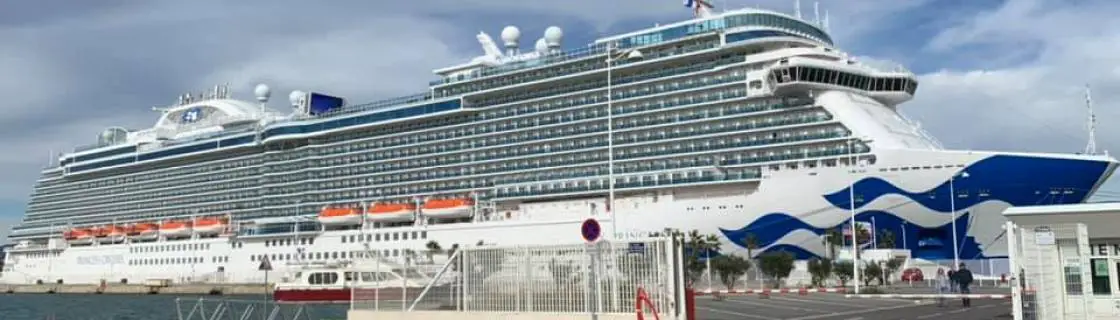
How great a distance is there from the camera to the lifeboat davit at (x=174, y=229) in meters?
86.6

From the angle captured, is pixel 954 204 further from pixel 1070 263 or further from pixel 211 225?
pixel 211 225

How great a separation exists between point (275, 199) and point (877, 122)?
4867 centimetres

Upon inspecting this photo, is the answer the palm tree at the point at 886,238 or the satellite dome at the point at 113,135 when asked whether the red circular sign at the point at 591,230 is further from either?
the satellite dome at the point at 113,135

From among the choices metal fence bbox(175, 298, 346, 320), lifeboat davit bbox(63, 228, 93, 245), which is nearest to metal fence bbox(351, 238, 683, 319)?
metal fence bbox(175, 298, 346, 320)

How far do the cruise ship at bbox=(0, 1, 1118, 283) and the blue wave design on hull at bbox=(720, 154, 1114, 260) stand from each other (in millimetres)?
85

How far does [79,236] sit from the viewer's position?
98875mm

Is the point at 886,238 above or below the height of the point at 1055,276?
above

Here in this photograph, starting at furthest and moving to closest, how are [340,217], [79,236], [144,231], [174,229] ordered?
[79,236]
[144,231]
[174,229]
[340,217]

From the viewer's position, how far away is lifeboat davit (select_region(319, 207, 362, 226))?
71562 millimetres

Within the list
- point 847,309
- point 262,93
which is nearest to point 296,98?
point 262,93

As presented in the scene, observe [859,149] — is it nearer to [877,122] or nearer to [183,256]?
[877,122]

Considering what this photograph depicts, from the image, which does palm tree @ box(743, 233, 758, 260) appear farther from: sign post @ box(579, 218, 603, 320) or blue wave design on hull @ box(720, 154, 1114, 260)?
sign post @ box(579, 218, 603, 320)

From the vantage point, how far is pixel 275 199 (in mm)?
80562

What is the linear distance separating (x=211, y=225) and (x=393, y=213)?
917 inches
